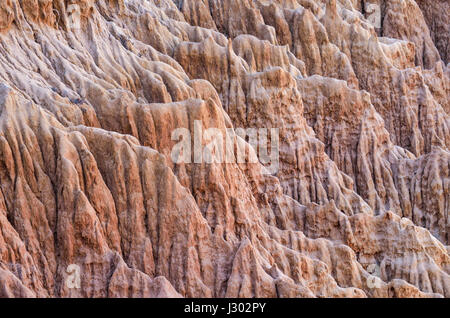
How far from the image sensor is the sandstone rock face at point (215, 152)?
4606 cm

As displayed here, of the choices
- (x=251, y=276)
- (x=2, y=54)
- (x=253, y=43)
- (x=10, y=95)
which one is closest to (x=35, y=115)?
(x=10, y=95)

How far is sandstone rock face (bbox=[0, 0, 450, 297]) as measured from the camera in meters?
46.1

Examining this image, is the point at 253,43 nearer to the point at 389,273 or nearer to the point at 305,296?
the point at 389,273

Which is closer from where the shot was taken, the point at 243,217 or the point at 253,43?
the point at 243,217

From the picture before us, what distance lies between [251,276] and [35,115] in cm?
816

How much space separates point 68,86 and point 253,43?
47.0ft

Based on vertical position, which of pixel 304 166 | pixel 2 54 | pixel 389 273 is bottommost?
pixel 389 273

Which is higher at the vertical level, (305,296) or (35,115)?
(35,115)

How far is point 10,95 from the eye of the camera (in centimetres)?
4706

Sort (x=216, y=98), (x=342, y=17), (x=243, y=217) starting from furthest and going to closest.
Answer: (x=342, y=17), (x=216, y=98), (x=243, y=217)

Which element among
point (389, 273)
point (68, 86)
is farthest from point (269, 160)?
point (68, 86)

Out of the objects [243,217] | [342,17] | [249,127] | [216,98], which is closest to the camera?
[243,217]

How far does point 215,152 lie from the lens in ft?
166

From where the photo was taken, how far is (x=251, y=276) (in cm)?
4662
